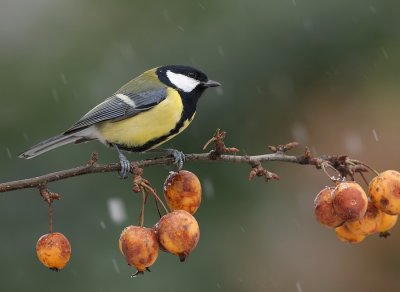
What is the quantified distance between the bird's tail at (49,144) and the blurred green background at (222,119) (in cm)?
103

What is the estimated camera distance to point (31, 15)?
4676 mm

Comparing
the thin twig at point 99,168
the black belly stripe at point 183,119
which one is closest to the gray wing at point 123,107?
the black belly stripe at point 183,119

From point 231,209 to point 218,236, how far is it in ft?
0.66

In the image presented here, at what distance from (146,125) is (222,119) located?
4.59 feet

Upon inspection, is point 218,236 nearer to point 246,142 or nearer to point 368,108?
point 246,142

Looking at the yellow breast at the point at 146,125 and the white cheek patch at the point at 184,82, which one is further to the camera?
the white cheek patch at the point at 184,82

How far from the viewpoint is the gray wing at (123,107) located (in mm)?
3006

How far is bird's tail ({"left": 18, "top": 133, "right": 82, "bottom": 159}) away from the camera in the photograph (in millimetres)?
2747

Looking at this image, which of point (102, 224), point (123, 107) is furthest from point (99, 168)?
point (102, 224)

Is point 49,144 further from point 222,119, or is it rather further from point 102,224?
point 222,119

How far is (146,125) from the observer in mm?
3008

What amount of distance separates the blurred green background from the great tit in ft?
3.16

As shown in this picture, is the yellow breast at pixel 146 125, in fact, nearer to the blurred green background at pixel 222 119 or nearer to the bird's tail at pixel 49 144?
the bird's tail at pixel 49 144

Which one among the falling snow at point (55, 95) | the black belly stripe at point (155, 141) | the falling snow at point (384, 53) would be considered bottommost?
the black belly stripe at point (155, 141)
